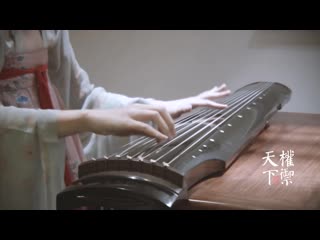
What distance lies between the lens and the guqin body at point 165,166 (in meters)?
0.78

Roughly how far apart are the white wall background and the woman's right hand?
1.12ft

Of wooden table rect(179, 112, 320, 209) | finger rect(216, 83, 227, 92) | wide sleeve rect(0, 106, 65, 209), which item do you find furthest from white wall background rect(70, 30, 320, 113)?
wide sleeve rect(0, 106, 65, 209)

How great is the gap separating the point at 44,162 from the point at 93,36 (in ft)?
1.39

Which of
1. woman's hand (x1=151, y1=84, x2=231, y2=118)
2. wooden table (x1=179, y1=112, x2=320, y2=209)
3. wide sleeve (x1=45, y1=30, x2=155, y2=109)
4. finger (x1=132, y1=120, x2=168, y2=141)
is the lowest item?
wooden table (x1=179, y1=112, x2=320, y2=209)

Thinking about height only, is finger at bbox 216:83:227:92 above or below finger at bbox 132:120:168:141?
above

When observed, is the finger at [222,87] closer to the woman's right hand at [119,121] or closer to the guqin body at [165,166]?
the guqin body at [165,166]

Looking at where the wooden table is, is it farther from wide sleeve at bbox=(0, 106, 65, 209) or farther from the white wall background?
wide sleeve at bbox=(0, 106, 65, 209)

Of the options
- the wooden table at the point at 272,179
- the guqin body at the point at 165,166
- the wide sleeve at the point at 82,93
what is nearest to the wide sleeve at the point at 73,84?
the wide sleeve at the point at 82,93

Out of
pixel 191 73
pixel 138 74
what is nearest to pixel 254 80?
pixel 191 73

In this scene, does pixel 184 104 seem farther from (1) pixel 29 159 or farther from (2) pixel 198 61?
(1) pixel 29 159

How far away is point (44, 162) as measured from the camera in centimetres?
100

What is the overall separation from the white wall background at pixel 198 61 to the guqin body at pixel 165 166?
0.22 m

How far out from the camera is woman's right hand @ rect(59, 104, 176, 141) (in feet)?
2.99
